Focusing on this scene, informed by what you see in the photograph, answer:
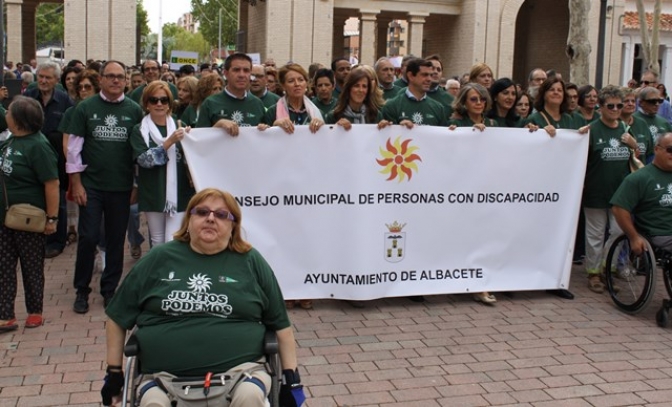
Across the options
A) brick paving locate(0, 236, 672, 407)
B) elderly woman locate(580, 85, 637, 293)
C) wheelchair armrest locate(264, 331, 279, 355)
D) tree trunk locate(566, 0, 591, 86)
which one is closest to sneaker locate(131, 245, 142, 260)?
brick paving locate(0, 236, 672, 407)

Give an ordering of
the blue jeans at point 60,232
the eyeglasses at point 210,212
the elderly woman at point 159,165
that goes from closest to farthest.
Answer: the eyeglasses at point 210,212 < the elderly woman at point 159,165 < the blue jeans at point 60,232

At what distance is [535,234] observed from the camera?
25.3 feet

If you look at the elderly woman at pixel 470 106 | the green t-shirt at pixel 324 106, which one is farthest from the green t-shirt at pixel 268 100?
the elderly woman at pixel 470 106

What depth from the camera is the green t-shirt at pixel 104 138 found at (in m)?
6.90

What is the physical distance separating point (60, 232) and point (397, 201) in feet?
15.0

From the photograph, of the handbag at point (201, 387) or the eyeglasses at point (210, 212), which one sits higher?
the eyeglasses at point (210, 212)

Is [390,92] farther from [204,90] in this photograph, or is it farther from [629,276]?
[629,276]

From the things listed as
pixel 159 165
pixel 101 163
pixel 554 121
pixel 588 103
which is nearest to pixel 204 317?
pixel 159 165

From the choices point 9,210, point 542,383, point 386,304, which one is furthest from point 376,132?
point 9,210

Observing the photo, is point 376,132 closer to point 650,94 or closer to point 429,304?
point 429,304

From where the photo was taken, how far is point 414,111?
759cm

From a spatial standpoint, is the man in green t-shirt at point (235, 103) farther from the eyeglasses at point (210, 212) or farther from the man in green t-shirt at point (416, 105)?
the eyeglasses at point (210, 212)

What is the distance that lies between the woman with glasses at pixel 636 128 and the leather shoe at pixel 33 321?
6.06 m

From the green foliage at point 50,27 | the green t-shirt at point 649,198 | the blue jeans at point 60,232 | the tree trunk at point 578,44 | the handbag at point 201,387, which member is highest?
the green foliage at point 50,27
